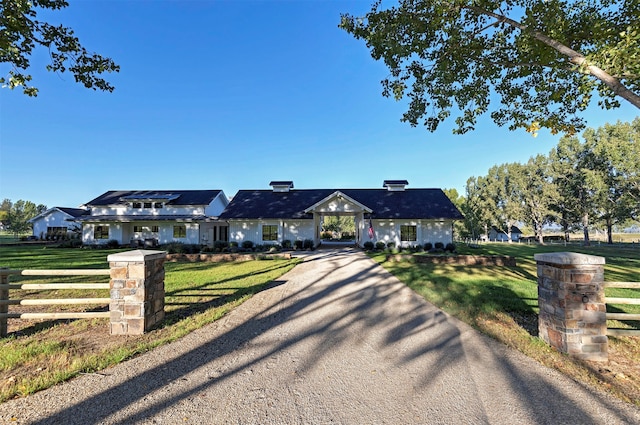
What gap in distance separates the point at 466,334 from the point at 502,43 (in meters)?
8.24

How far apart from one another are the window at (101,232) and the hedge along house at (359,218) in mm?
12258

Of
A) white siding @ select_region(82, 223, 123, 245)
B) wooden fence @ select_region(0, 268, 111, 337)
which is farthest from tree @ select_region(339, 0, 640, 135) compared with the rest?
white siding @ select_region(82, 223, 123, 245)

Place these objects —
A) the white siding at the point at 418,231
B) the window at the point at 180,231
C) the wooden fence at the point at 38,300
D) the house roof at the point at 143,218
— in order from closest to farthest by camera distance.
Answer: the wooden fence at the point at 38,300 → the white siding at the point at 418,231 → the house roof at the point at 143,218 → the window at the point at 180,231

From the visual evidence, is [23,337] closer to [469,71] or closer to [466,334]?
[466,334]

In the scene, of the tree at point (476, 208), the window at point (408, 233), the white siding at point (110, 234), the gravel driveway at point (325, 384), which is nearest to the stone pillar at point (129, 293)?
the gravel driveway at point (325, 384)

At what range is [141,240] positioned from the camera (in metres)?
25.5

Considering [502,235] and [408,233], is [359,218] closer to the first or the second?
[408,233]

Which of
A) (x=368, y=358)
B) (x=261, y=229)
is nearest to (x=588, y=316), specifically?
(x=368, y=358)

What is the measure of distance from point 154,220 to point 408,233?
22.8m

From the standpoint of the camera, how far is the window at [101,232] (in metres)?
26.0

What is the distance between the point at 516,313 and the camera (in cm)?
616

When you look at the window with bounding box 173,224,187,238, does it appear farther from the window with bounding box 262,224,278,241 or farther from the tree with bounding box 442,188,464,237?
the tree with bounding box 442,188,464,237

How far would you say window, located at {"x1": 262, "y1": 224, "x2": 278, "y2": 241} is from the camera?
2317 centimetres

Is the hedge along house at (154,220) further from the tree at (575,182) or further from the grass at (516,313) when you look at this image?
the tree at (575,182)
